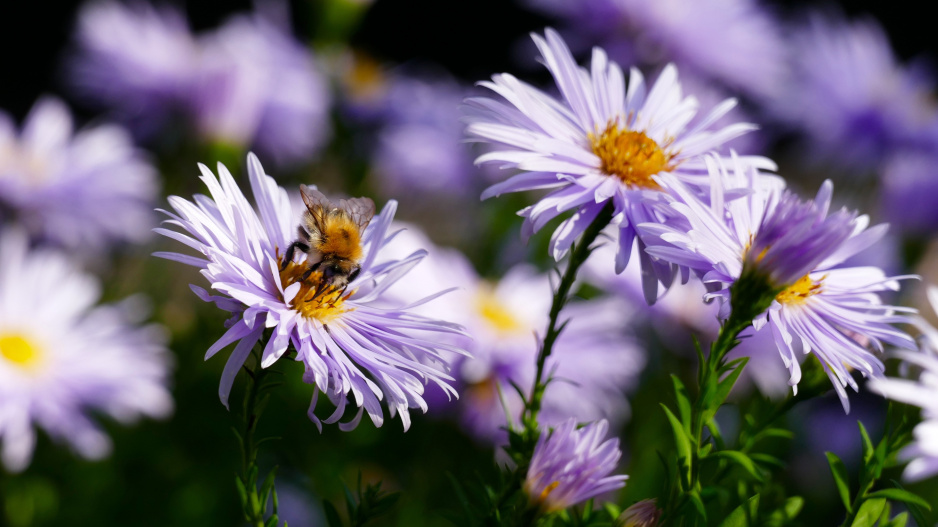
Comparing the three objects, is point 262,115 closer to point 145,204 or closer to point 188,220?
point 145,204

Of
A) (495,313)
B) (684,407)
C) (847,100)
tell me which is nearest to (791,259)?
(684,407)

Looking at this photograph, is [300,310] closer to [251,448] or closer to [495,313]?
[251,448]

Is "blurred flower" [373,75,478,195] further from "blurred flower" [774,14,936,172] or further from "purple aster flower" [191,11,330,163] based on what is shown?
"blurred flower" [774,14,936,172]

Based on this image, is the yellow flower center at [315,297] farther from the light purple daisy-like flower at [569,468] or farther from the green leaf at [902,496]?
the green leaf at [902,496]

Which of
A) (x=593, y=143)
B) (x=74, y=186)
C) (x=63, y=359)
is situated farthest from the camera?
A: (x=74, y=186)

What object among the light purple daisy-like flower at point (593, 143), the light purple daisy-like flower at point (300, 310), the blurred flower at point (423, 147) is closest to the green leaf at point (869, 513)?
the light purple daisy-like flower at point (593, 143)

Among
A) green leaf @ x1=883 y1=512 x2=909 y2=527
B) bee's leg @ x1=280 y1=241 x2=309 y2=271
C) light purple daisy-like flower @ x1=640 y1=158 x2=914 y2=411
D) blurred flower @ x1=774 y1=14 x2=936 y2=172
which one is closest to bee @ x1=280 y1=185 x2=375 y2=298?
bee's leg @ x1=280 y1=241 x2=309 y2=271
